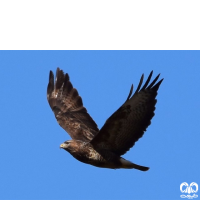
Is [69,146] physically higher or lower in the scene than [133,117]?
lower

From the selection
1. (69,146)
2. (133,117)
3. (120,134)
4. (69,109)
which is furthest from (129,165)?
(69,109)

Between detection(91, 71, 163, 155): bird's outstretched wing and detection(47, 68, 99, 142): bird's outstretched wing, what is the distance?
153cm

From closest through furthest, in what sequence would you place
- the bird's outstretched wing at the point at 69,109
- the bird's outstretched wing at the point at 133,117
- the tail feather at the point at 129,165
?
the bird's outstretched wing at the point at 133,117 < the tail feather at the point at 129,165 < the bird's outstretched wing at the point at 69,109

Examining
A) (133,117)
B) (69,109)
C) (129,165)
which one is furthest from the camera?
(69,109)

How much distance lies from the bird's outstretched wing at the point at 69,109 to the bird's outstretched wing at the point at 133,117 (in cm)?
153

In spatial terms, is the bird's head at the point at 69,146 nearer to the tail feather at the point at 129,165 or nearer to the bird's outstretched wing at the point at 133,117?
the bird's outstretched wing at the point at 133,117

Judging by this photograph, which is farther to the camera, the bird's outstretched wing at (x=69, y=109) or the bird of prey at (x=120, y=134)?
the bird's outstretched wing at (x=69, y=109)

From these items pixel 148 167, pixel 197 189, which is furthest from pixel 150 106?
pixel 197 189

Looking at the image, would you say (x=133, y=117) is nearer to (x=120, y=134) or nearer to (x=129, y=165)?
(x=120, y=134)

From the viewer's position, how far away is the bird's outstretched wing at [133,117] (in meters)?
→ 9.52

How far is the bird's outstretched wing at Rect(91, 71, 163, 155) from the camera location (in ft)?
31.2

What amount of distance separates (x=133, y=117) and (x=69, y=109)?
290 centimetres

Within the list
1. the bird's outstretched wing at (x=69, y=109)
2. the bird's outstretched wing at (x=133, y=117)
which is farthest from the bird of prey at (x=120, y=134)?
the bird's outstretched wing at (x=69, y=109)

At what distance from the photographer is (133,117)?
9.62 m
